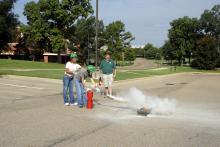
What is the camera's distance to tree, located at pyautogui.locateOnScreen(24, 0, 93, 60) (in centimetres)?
7131

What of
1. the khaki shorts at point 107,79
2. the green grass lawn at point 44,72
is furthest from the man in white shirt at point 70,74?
the green grass lawn at point 44,72

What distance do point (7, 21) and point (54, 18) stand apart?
13.1 meters

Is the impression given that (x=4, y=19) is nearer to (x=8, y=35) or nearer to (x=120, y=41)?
(x=8, y=35)

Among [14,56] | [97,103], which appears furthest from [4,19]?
[97,103]

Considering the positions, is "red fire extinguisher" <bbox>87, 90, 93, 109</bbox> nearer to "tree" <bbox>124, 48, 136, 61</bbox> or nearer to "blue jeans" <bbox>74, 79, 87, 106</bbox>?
"blue jeans" <bbox>74, 79, 87, 106</bbox>

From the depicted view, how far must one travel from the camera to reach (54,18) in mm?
73875

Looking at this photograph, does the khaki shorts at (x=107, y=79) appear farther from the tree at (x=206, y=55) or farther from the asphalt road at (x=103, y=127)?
the tree at (x=206, y=55)

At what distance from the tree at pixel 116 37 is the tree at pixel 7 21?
144 feet

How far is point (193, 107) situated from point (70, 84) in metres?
4.06

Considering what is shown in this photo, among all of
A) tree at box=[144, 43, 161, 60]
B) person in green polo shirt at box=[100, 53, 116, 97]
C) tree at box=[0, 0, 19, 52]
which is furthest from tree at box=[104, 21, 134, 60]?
person in green polo shirt at box=[100, 53, 116, 97]

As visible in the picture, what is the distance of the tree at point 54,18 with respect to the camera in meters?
71.3

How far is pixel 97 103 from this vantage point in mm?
14047

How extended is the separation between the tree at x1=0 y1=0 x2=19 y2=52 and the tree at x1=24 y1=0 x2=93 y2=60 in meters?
9.39

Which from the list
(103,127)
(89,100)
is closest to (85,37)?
(89,100)
